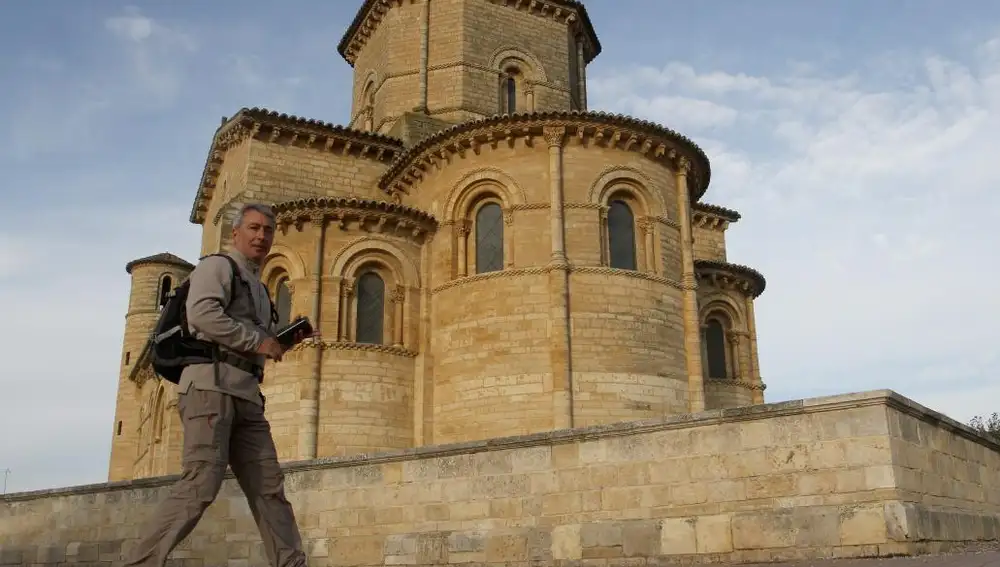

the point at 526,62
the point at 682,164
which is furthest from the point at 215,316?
the point at 526,62

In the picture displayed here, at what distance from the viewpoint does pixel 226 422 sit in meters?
4.07

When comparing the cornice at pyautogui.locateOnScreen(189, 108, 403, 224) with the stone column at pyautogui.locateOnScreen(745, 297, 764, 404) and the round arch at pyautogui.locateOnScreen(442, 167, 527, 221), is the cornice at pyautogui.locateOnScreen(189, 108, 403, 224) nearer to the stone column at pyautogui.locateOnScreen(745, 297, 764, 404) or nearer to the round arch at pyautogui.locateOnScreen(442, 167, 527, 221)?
the round arch at pyautogui.locateOnScreen(442, 167, 527, 221)

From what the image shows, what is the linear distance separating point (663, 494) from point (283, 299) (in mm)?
12136

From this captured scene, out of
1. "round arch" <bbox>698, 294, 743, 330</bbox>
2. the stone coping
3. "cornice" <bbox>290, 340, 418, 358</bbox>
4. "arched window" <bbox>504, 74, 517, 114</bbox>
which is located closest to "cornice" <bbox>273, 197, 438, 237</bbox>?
"cornice" <bbox>290, 340, 418, 358</bbox>

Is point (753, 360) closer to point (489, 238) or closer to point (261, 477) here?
point (489, 238)

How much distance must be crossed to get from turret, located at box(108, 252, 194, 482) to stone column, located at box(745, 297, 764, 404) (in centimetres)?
2235

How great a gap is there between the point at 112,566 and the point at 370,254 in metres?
8.80

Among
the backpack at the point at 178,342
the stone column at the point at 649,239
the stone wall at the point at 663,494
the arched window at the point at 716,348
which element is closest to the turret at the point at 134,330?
the arched window at the point at 716,348

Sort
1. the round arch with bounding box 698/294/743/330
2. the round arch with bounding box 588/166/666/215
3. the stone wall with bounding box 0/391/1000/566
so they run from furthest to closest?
the round arch with bounding box 698/294/743/330 < the round arch with bounding box 588/166/666/215 < the stone wall with bounding box 0/391/1000/566

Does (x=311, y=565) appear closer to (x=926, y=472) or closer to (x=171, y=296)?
(x=171, y=296)

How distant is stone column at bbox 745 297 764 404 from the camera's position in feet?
75.6

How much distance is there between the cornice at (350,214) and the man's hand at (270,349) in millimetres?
13352

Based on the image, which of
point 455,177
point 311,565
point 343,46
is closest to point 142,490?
point 311,565

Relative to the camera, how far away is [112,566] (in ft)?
32.5
